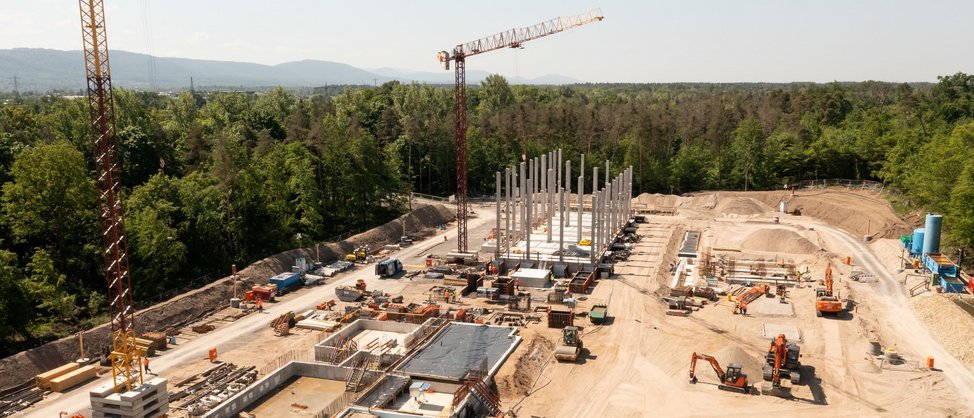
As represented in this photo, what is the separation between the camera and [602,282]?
48.7 m

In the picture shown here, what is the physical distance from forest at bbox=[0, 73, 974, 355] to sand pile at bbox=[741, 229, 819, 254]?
10.4 metres

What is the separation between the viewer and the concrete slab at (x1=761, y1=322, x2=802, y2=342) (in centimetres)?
3737

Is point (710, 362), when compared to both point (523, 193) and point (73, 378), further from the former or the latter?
point (73, 378)

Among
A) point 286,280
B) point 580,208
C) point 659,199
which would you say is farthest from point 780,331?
point 659,199

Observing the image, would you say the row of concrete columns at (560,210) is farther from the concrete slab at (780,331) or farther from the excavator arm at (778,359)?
the excavator arm at (778,359)

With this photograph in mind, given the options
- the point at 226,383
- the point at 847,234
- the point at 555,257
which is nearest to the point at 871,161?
the point at 847,234

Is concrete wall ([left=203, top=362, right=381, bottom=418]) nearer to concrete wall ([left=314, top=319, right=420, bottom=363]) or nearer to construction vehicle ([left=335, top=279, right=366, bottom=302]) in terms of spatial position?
concrete wall ([left=314, top=319, right=420, bottom=363])

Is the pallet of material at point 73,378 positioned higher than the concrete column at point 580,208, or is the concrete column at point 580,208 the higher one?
the concrete column at point 580,208

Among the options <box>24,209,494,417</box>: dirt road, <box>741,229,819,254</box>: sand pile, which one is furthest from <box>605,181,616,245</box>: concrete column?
<box>24,209,494,417</box>: dirt road

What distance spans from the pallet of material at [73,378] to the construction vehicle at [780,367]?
31149 millimetres

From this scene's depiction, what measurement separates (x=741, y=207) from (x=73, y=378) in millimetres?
64478

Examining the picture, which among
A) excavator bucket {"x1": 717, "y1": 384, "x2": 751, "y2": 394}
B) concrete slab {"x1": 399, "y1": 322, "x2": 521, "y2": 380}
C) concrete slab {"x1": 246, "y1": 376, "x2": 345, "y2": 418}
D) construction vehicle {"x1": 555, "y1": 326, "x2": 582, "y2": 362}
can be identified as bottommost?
concrete slab {"x1": 246, "y1": 376, "x2": 345, "y2": 418}

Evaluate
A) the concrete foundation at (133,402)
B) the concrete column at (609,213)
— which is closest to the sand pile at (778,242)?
the concrete column at (609,213)

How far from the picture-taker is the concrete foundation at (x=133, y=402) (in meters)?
26.6
